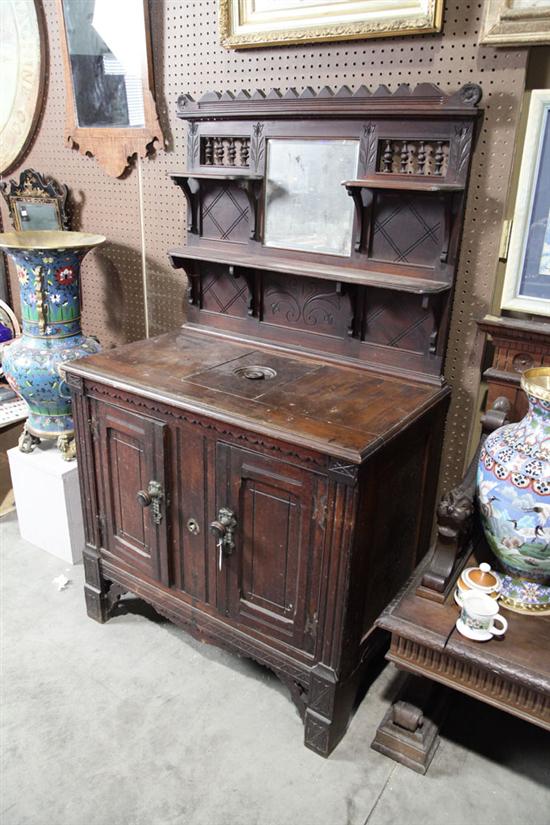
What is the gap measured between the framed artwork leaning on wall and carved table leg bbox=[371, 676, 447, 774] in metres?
1.16

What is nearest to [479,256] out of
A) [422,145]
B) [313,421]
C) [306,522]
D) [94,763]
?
[422,145]

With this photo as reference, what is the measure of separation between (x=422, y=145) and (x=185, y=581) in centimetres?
154

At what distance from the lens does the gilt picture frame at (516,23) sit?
1.66m

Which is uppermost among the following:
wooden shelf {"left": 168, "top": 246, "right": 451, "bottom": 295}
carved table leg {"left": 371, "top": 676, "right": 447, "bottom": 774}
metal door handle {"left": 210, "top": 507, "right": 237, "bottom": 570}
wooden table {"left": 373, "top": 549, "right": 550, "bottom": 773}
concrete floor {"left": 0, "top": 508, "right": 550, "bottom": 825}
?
wooden shelf {"left": 168, "top": 246, "right": 451, "bottom": 295}

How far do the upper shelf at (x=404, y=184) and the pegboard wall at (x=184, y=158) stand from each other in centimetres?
14

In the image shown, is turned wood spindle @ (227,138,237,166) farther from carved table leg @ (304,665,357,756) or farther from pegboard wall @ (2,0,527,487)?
carved table leg @ (304,665,357,756)

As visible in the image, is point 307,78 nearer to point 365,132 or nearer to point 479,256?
point 365,132

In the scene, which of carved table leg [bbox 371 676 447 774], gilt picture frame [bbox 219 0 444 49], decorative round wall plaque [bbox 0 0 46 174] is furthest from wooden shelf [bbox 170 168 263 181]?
carved table leg [bbox 371 676 447 774]

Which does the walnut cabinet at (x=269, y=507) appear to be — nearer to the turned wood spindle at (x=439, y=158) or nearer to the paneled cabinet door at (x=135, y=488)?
the paneled cabinet door at (x=135, y=488)

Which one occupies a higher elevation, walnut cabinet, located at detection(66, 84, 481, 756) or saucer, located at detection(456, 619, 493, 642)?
walnut cabinet, located at detection(66, 84, 481, 756)

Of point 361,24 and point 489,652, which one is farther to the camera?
point 361,24

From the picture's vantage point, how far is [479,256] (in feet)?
6.40

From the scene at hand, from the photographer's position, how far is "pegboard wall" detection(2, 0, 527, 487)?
1831 millimetres

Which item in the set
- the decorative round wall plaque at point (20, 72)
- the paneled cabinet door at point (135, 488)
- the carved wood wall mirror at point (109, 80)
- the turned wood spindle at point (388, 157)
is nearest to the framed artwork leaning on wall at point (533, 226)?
the turned wood spindle at point (388, 157)
